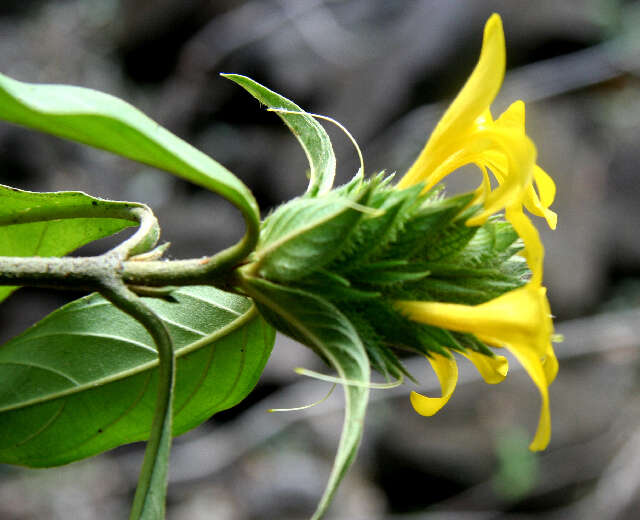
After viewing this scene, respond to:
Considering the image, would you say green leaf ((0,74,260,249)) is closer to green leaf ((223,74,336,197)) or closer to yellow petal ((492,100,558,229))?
green leaf ((223,74,336,197))

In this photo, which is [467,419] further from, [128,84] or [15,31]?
[15,31]

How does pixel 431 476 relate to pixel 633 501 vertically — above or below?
below

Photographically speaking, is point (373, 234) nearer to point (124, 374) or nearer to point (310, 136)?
point (310, 136)

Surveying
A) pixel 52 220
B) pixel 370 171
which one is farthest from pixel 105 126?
pixel 370 171

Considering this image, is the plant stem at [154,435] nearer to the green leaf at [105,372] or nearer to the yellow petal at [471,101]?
the green leaf at [105,372]

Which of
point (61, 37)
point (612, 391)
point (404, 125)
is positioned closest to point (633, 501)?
point (612, 391)

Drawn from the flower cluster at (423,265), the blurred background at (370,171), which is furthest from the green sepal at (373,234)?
the blurred background at (370,171)

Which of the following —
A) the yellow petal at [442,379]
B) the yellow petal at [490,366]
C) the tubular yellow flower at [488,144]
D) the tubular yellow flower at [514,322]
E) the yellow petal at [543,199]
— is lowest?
the yellow petal at [442,379]
